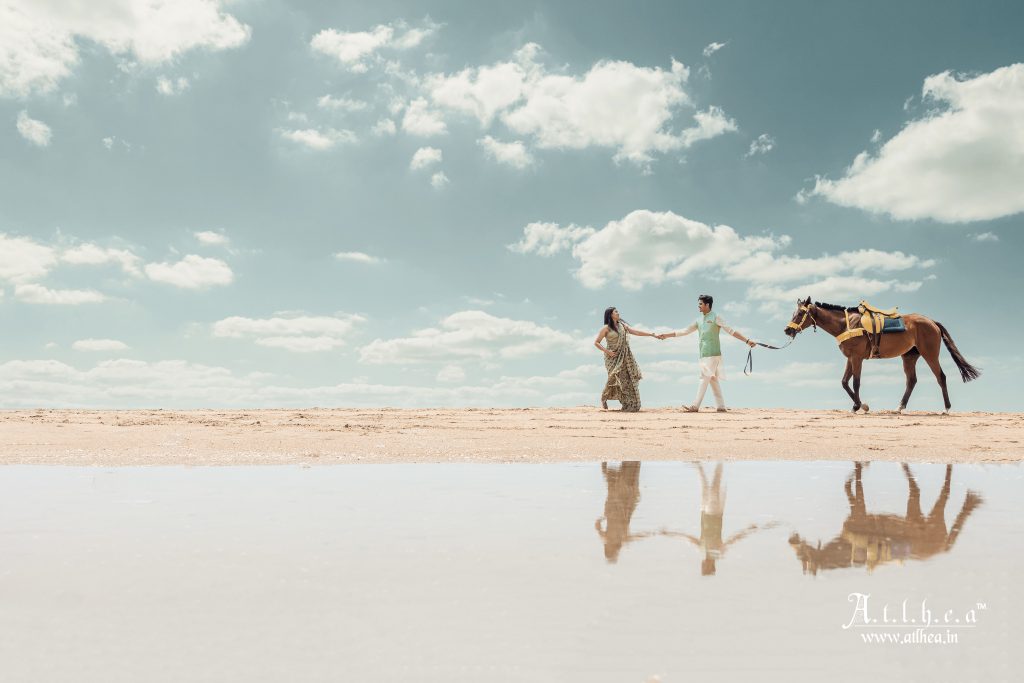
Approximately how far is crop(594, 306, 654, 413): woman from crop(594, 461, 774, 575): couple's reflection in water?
10221mm

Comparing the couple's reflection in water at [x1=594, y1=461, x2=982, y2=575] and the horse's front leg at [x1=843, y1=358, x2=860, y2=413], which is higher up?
the horse's front leg at [x1=843, y1=358, x2=860, y2=413]

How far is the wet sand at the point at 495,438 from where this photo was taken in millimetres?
8711

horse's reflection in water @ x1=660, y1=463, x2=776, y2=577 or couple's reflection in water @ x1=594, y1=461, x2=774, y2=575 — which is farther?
couple's reflection in water @ x1=594, y1=461, x2=774, y2=575

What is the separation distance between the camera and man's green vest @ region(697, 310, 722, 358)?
1587 centimetres

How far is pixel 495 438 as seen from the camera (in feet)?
35.7

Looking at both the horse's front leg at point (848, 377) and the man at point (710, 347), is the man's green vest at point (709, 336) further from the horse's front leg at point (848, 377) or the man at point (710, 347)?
the horse's front leg at point (848, 377)

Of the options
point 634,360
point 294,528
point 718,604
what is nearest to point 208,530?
point 294,528

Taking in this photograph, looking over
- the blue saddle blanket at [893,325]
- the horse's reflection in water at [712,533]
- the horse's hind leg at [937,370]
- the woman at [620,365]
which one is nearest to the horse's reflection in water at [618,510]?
the horse's reflection in water at [712,533]

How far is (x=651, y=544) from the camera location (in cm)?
336

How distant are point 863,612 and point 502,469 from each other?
16.4 feet

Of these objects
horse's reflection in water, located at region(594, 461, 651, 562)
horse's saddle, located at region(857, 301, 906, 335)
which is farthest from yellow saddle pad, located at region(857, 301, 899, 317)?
horse's reflection in water, located at region(594, 461, 651, 562)

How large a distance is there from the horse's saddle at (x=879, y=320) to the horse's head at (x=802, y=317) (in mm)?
1122

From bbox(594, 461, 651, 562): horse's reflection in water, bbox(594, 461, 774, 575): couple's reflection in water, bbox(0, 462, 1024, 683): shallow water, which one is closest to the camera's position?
bbox(0, 462, 1024, 683): shallow water

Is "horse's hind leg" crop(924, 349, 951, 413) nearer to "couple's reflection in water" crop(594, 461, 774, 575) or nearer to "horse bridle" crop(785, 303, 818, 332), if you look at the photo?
"horse bridle" crop(785, 303, 818, 332)
